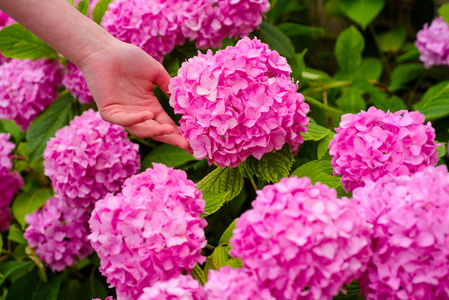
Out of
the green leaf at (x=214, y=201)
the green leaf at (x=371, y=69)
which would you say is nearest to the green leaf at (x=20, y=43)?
the green leaf at (x=214, y=201)

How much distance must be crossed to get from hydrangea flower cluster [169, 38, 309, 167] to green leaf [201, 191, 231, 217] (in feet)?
0.23

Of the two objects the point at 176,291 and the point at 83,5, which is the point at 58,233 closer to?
the point at 83,5

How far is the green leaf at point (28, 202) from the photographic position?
1454 millimetres

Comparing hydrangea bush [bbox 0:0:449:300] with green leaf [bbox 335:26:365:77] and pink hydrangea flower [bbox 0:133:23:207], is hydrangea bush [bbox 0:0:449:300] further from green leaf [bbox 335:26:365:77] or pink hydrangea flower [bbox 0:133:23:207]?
green leaf [bbox 335:26:365:77]

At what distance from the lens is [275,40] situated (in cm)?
148

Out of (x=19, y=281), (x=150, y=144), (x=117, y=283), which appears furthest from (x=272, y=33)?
(x=19, y=281)

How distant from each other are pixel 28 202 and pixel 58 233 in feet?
0.71

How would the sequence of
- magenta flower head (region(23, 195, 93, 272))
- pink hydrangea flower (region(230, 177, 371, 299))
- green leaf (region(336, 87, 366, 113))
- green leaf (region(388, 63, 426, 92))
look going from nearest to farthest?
1. pink hydrangea flower (region(230, 177, 371, 299))
2. magenta flower head (region(23, 195, 93, 272))
3. green leaf (region(336, 87, 366, 113))
4. green leaf (region(388, 63, 426, 92))

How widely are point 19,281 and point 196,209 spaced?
0.91 meters

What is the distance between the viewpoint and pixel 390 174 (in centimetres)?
78

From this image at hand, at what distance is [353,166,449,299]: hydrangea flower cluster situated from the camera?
629mm

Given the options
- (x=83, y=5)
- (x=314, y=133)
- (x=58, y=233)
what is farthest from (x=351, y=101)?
(x=58, y=233)

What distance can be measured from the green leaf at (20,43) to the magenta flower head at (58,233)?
45cm

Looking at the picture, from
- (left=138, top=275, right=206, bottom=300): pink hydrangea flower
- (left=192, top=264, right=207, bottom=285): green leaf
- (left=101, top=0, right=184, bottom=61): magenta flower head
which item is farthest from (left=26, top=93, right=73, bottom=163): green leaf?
(left=138, top=275, right=206, bottom=300): pink hydrangea flower
